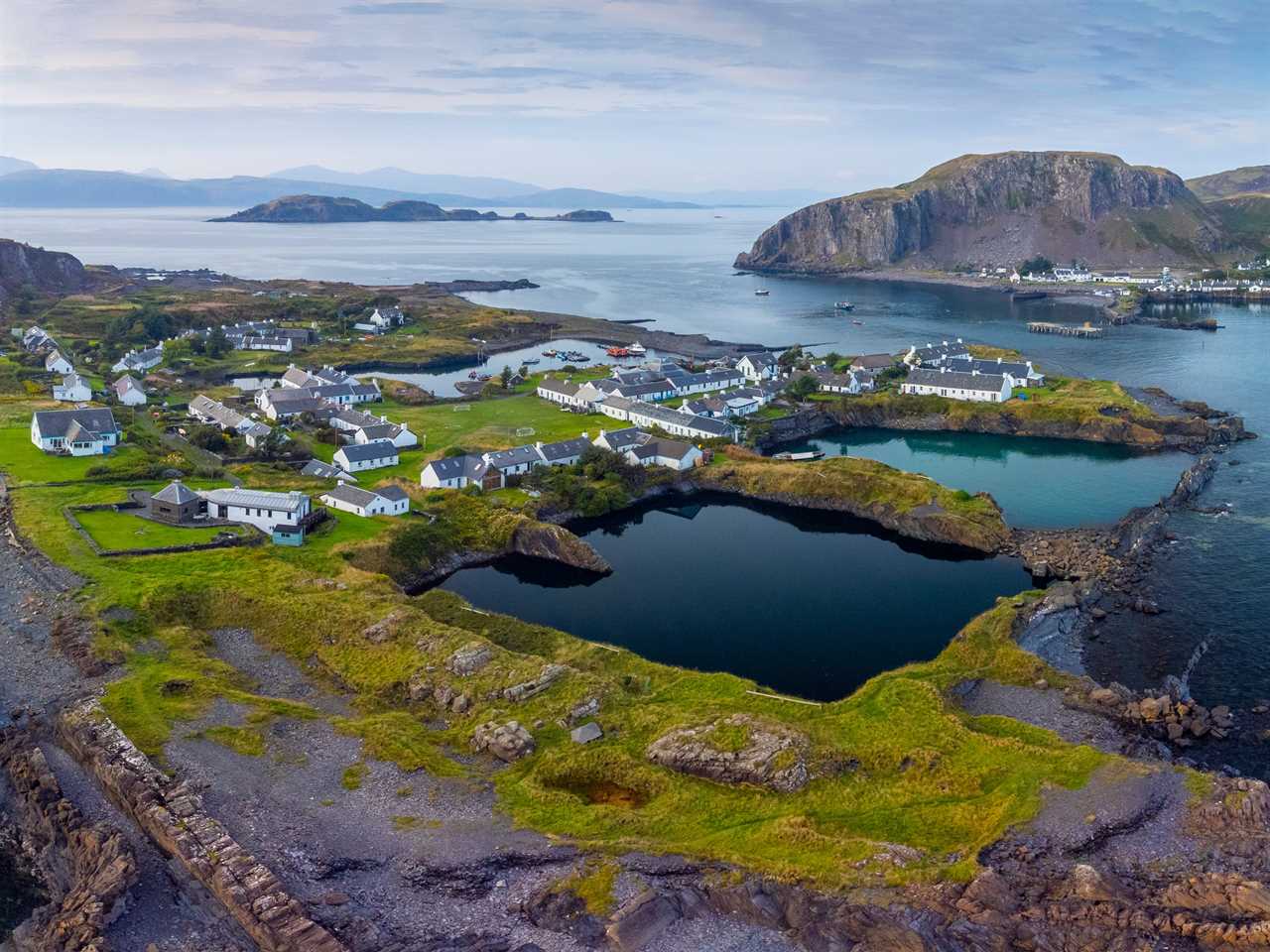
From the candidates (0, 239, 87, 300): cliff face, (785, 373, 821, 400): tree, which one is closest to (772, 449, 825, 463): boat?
(785, 373, 821, 400): tree

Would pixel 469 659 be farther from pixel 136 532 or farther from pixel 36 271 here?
pixel 36 271

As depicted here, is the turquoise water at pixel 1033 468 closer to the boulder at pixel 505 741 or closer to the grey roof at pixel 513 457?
the grey roof at pixel 513 457

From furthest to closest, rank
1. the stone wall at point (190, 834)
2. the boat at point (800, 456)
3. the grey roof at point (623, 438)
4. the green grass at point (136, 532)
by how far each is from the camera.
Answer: the boat at point (800, 456) → the grey roof at point (623, 438) → the green grass at point (136, 532) → the stone wall at point (190, 834)

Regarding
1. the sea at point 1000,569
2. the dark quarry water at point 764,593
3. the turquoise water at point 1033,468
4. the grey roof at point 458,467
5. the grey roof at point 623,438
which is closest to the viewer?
the sea at point 1000,569

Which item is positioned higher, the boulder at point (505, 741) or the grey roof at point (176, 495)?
→ the grey roof at point (176, 495)

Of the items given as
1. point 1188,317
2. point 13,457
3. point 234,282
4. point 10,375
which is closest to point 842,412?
point 13,457

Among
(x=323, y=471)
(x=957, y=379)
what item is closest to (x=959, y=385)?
(x=957, y=379)

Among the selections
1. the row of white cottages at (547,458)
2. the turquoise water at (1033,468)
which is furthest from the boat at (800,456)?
the row of white cottages at (547,458)
